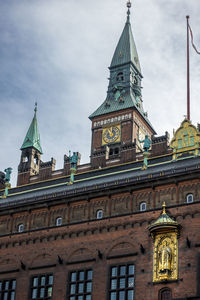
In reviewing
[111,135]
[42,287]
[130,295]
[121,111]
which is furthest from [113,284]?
[121,111]

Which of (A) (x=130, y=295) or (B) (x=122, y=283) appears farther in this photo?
(B) (x=122, y=283)

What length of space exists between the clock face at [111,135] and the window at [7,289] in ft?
118

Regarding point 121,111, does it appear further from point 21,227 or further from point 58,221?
point 58,221

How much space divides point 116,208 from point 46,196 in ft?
23.9

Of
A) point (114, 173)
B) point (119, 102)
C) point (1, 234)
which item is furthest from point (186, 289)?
point (119, 102)

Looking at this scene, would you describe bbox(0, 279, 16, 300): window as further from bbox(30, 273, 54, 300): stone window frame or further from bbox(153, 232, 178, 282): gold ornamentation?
bbox(153, 232, 178, 282): gold ornamentation

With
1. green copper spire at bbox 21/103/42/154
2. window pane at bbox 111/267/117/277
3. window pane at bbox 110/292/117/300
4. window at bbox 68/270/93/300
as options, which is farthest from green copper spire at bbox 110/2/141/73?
window pane at bbox 110/292/117/300

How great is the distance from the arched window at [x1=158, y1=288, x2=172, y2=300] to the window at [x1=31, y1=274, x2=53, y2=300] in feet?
33.4

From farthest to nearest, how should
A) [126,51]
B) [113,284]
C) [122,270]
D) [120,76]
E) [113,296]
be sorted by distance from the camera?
[126,51] < [120,76] < [113,284] < [122,270] < [113,296]

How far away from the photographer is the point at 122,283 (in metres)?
49.1

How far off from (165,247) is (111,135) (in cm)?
4161

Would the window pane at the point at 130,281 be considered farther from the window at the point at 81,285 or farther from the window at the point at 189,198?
the window at the point at 189,198

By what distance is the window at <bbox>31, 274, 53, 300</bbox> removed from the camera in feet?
172

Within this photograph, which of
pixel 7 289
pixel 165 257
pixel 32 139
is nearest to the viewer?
pixel 165 257
